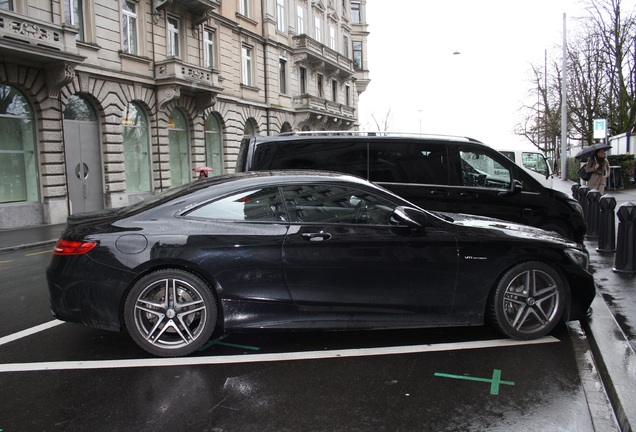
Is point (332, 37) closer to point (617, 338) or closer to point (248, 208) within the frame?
point (248, 208)

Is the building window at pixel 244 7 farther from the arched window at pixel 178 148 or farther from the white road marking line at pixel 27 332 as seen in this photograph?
the white road marking line at pixel 27 332

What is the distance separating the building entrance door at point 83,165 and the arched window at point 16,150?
1210 millimetres

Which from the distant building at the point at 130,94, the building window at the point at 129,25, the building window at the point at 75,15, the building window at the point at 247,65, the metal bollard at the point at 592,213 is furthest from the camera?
the building window at the point at 247,65

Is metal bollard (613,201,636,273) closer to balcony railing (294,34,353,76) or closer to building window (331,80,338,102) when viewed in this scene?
balcony railing (294,34,353,76)

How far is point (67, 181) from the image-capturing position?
58.0ft

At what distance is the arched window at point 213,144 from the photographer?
26.2 m

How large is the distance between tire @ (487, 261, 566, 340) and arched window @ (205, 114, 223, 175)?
22809mm

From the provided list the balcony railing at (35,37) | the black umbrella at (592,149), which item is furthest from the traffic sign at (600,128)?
the balcony railing at (35,37)

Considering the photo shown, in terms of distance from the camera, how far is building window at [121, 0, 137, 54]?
66.7 ft

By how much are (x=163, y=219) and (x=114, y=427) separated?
1664mm

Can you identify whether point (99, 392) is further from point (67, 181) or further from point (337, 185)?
point (67, 181)

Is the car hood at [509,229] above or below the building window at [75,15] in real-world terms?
below

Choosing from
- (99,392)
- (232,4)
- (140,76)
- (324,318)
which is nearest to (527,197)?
(324,318)

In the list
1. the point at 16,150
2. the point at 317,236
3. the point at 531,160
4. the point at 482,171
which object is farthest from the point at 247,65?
the point at 317,236
